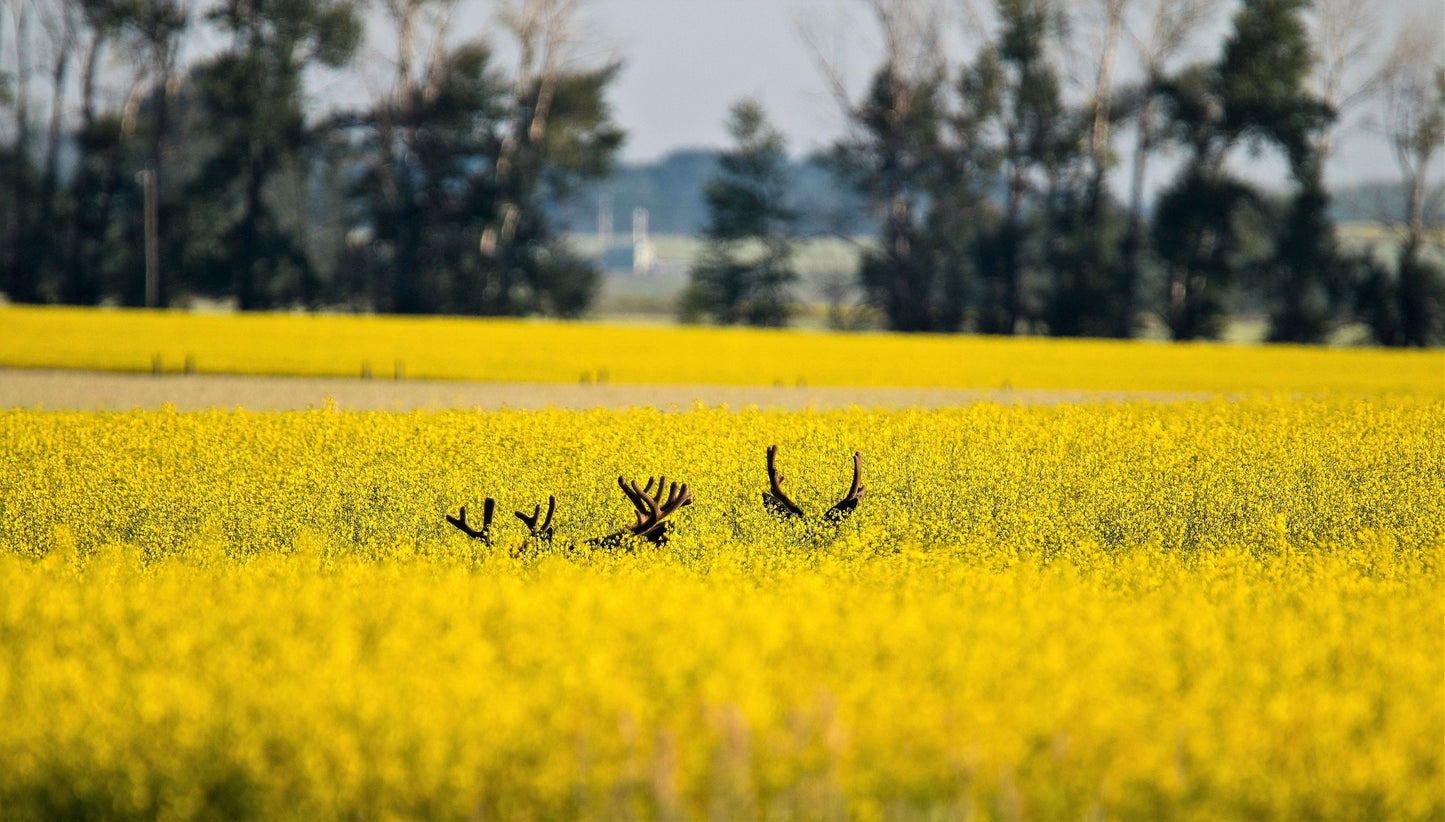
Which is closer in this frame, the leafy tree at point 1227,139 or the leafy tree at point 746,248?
the leafy tree at point 1227,139

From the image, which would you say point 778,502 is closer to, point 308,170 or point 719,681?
point 719,681

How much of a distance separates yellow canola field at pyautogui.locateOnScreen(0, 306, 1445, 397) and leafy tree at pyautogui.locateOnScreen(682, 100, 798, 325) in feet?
49.5

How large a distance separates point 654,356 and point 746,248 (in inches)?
920

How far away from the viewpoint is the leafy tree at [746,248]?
51000 mm

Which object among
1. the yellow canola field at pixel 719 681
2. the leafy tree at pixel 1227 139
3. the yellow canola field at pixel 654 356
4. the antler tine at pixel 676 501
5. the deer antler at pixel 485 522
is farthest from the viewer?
the leafy tree at pixel 1227 139

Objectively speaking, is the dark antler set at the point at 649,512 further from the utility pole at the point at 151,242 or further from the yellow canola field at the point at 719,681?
the utility pole at the point at 151,242

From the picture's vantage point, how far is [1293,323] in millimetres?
43438

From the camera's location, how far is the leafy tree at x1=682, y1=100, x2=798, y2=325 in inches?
2008

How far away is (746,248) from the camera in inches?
2048

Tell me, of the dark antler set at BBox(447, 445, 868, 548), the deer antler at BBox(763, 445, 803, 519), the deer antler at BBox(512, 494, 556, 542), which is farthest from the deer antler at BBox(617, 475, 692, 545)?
the deer antler at BBox(763, 445, 803, 519)

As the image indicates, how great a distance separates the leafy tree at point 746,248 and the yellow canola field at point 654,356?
49.5 feet

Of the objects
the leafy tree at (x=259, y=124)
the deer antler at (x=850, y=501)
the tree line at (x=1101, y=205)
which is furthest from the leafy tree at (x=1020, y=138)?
the deer antler at (x=850, y=501)

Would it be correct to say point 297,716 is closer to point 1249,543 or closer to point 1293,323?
point 1249,543

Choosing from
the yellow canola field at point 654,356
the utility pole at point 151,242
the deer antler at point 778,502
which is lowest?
the deer antler at point 778,502
